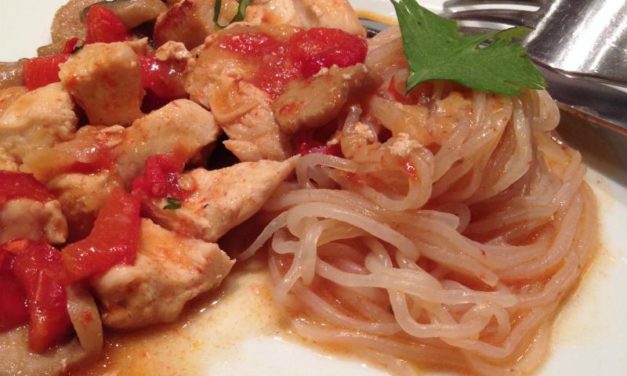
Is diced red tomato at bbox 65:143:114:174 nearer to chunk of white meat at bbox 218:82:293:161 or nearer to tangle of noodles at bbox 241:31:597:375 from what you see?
chunk of white meat at bbox 218:82:293:161

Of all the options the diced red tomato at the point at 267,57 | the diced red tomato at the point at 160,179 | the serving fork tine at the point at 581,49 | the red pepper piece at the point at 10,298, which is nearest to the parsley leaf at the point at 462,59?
the diced red tomato at the point at 267,57

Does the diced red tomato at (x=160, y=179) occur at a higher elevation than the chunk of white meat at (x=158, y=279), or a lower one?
higher

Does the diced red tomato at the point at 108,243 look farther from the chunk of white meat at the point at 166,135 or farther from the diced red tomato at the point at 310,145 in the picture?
the diced red tomato at the point at 310,145

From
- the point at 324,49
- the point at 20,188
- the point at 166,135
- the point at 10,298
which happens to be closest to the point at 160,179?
the point at 166,135

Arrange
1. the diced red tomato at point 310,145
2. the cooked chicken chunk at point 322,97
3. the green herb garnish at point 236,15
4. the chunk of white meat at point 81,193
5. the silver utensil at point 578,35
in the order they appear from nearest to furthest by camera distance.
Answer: the chunk of white meat at point 81,193
the cooked chicken chunk at point 322,97
the diced red tomato at point 310,145
the silver utensil at point 578,35
the green herb garnish at point 236,15

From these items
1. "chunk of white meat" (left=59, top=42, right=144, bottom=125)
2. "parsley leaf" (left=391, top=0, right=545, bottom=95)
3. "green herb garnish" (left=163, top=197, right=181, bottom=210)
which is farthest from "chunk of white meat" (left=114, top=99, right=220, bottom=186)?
"parsley leaf" (left=391, top=0, right=545, bottom=95)

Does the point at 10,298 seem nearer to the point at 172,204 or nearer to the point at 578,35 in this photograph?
the point at 172,204
